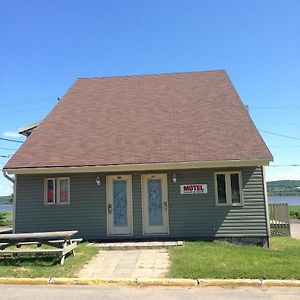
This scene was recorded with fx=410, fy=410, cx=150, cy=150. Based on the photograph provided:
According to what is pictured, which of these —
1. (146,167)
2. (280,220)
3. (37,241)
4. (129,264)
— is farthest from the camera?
(280,220)

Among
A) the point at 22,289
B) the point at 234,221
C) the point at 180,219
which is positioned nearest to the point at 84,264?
the point at 22,289

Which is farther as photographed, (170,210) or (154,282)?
(170,210)

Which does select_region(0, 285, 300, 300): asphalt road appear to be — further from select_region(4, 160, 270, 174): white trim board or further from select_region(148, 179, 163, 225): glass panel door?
select_region(148, 179, 163, 225): glass panel door

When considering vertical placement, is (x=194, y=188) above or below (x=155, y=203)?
above

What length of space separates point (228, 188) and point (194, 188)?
1.20 m

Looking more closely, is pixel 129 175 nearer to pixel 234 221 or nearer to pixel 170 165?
pixel 170 165

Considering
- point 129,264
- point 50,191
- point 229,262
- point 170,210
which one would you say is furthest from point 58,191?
point 229,262

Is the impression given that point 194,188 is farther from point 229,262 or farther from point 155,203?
point 229,262

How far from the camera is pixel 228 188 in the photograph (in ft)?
47.4

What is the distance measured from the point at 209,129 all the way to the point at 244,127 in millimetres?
1343

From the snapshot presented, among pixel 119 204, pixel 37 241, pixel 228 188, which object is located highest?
pixel 228 188

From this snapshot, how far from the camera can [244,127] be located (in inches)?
624

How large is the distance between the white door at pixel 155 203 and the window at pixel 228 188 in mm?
1872

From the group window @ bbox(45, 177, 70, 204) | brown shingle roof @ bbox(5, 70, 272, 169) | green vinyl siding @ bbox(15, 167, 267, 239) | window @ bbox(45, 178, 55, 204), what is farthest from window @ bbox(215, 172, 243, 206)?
window @ bbox(45, 178, 55, 204)
